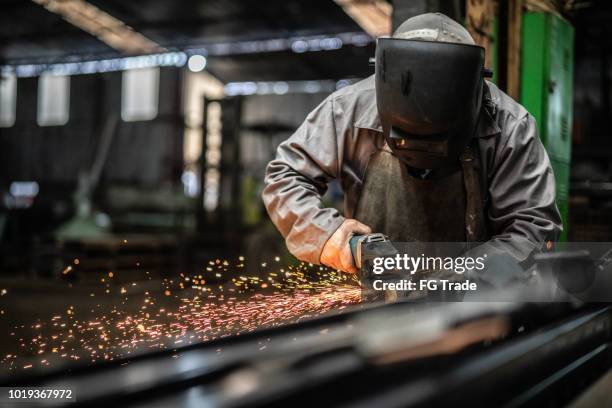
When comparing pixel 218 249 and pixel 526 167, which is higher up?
pixel 526 167

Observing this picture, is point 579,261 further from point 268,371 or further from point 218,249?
point 218,249

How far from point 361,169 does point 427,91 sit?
18.0 inches

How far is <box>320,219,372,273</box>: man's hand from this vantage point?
1.32 metres

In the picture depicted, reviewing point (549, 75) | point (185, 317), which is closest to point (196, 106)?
point (185, 317)

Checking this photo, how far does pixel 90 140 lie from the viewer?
10.8 meters

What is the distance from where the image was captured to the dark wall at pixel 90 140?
32.9ft

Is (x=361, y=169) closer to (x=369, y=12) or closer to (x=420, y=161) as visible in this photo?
(x=420, y=161)

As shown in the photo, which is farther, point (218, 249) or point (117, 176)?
point (117, 176)

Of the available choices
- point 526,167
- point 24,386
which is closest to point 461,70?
point 526,167

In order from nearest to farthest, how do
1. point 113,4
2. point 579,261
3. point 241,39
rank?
1. point 579,261
2. point 113,4
3. point 241,39

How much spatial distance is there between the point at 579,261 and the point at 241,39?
6747 mm

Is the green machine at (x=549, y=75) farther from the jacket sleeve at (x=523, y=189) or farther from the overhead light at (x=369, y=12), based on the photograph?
the overhead light at (x=369, y=12)

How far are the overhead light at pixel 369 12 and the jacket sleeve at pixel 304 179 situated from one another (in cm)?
240

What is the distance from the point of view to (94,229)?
254 inches
